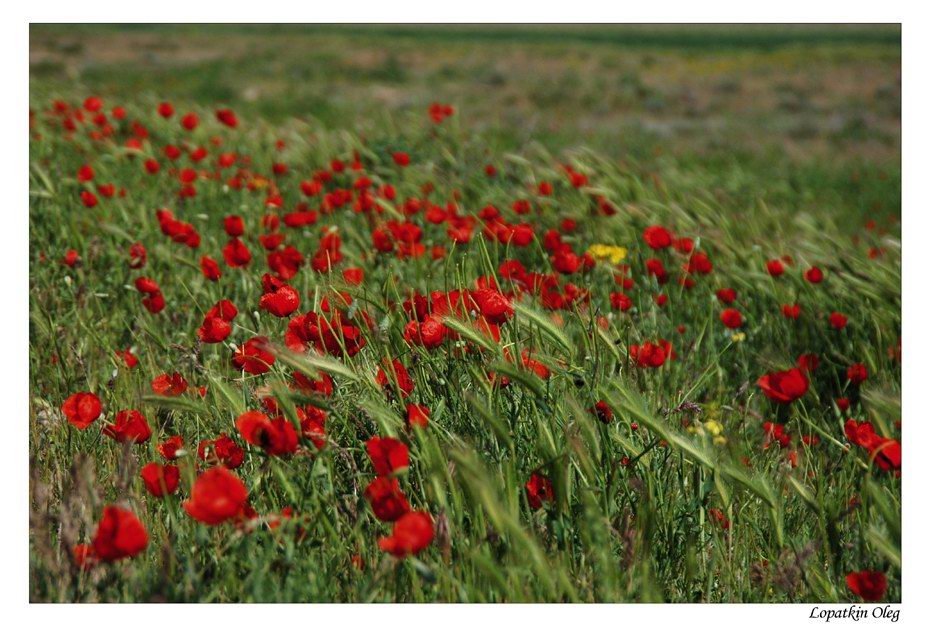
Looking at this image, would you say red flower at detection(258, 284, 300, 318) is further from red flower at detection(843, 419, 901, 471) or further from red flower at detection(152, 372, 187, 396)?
red flower at detection(843, 419, 901, 471)

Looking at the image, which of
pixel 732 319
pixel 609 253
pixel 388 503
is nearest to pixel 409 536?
pixel 388 503

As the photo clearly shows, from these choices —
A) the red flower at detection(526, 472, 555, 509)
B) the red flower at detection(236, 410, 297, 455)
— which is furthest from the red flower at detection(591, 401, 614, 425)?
the red flower at detection(236, 410, 297, 455)

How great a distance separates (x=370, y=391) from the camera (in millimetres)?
1395

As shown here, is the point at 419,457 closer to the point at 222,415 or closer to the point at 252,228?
the point at 222,415

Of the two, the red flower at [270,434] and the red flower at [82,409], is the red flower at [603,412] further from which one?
the red flower at [82,409]

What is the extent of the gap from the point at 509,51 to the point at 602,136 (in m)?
13.7

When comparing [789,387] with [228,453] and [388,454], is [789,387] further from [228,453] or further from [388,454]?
[228,453]

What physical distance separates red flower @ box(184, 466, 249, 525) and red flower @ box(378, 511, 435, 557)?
8.3 inches

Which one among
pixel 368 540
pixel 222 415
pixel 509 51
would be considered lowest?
pixel 368 540

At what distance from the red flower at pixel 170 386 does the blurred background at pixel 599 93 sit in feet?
11.6

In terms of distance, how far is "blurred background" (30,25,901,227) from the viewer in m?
8.91

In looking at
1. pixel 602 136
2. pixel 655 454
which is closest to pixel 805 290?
pixel 655 454

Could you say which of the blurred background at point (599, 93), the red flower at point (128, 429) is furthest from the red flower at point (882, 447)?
the blurred background at point (599, 93)

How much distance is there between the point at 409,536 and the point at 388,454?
0.53 feet
